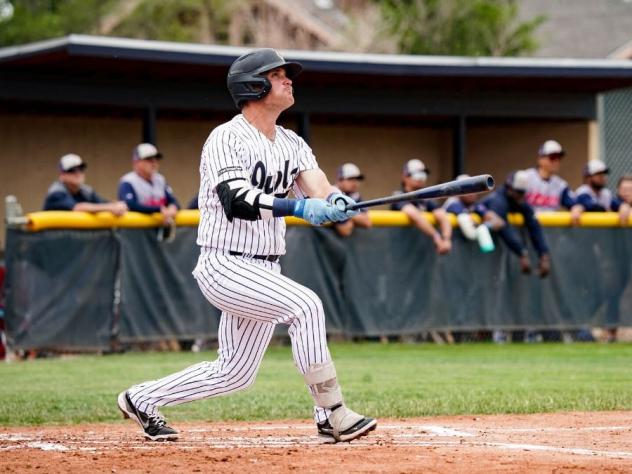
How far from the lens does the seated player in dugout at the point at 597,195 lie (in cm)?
1491

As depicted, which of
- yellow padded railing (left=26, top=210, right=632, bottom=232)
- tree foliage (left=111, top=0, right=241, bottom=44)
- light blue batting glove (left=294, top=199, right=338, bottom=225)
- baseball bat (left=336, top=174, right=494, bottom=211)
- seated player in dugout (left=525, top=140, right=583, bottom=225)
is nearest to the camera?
baseball bat (left=336, top=174, right=494, bottom=211)

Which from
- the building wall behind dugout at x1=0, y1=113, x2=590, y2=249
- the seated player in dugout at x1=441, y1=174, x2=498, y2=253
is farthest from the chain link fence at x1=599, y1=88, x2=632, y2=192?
the seated player in dugout at x1=441, y1=174, x2=498, y2=253

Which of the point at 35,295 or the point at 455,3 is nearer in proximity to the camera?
the point at 35,295

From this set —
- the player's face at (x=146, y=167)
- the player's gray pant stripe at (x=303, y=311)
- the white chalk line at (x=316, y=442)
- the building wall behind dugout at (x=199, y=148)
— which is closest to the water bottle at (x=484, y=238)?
the player's face at (x=146, y=167)

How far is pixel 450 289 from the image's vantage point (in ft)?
46.8

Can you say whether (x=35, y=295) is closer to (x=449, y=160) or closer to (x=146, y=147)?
(x=146, y=147)

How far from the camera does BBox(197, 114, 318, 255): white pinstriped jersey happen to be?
6.02m

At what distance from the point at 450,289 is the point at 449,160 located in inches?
242

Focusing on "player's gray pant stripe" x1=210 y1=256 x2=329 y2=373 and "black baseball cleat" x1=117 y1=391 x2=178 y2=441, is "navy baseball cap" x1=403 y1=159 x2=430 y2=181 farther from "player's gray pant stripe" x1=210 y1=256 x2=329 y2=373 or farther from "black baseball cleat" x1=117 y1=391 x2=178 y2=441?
"player's gray pant stripe" x1=210 y1=256 x2=329 y2=373

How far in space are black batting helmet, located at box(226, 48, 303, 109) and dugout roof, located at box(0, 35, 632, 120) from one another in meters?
8.48

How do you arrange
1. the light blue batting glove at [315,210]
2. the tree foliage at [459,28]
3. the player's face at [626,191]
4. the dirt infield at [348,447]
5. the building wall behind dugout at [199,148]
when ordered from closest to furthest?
the dirt infield at [348,447] → the light blue batting glove at [315,210] → the player's face at [626,191] → the building wall behind dugout at [199,148] → the tree foliage at [459,28]

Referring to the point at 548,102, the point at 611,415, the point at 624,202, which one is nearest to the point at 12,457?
the point at 611,415

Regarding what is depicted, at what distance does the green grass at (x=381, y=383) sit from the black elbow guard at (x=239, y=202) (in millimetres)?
2298

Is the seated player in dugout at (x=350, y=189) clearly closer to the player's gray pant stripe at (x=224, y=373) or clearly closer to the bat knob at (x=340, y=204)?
the player's gray pant stripe at (x=224, y=373)
